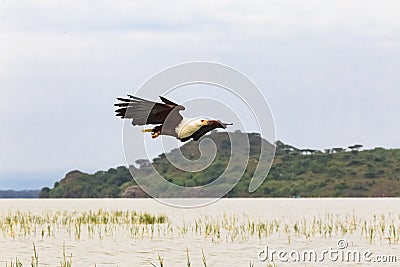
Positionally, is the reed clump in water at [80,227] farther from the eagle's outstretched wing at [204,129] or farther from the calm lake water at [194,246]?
the eagle's outstretched wing at [204,129]

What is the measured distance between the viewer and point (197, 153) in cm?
1404

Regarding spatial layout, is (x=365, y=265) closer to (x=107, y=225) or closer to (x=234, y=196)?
(x=107, y=225)

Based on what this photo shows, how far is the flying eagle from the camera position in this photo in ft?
40.8

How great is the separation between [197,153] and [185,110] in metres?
1.15

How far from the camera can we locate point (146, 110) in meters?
13.1

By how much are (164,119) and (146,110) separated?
0.95 ft

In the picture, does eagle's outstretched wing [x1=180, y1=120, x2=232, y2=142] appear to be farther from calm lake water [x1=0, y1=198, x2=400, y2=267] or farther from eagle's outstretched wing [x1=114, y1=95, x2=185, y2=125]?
calm lake water [x1=0, y1=198, x2=400, y2=267]

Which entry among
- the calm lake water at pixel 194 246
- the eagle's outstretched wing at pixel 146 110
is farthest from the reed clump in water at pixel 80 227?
the eagle's outstretched wing at pixel 146 110

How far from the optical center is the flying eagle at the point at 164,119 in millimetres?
12445

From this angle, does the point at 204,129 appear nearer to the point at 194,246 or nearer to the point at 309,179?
the point at 194,246

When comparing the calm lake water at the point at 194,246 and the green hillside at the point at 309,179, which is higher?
the green hillside at the point at 309,179

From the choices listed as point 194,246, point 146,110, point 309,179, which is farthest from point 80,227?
point 309,179

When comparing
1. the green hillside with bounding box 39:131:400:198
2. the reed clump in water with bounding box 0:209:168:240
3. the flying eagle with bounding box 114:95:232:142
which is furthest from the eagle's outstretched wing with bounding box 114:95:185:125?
the green hillside with bounding box 39:131:400:198

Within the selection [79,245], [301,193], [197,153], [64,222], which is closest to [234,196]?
[301,193]
